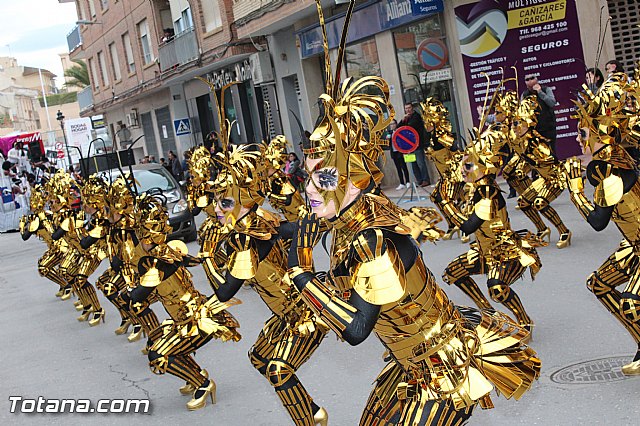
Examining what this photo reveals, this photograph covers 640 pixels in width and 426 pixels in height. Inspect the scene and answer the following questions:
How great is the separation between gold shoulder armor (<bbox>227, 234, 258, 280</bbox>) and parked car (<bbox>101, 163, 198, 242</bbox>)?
405 inches

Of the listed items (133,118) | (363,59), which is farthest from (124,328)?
(133,118)

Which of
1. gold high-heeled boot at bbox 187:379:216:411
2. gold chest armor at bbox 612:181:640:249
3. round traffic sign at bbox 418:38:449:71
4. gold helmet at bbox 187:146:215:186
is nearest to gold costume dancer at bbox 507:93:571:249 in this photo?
gold helmet at bbox 187:146:215:186

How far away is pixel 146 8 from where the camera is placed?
34406 millimetres

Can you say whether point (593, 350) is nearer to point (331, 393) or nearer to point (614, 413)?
point (614, 413)

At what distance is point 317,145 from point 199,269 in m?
10.7

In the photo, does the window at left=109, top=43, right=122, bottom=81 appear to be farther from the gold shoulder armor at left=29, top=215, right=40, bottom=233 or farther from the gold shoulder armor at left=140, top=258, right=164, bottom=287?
the gold shoulder armor at left=140, top=258, right=164, bottom=287

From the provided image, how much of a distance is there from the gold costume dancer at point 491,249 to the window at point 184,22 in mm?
24475

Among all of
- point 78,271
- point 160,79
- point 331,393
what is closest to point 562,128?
point 78,271

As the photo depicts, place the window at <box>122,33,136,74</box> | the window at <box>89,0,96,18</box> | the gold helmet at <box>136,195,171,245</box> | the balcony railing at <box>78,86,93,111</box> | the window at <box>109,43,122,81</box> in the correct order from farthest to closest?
the balcony railing at <box>78,86,93,111</box> < the window at <box>89,0,96,18</box> < the window at <box>109,43,122,81</box> < the window at <box>122,33,136,74</box> < the gold helmet at <box>136,195,171,245</box>

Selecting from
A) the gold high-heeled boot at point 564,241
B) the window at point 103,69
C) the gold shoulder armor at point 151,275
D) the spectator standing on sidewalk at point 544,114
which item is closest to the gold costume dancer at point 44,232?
the gold shoulder armor at point 151,275

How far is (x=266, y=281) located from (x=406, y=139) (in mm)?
9015

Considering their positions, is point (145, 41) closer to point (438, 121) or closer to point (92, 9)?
point (92, 9)

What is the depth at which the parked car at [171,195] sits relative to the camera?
54.2 feet

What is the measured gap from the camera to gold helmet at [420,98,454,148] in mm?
12164
